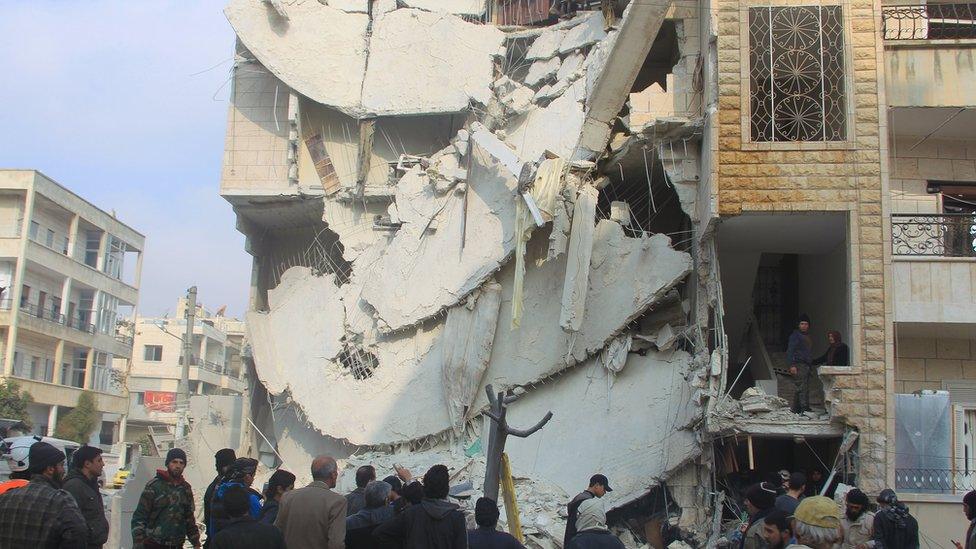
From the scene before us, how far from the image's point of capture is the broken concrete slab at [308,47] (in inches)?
769

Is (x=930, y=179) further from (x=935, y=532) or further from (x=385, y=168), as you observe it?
(x=385, y=168)

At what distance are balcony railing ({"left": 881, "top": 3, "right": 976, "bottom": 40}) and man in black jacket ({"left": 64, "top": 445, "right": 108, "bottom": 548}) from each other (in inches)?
490

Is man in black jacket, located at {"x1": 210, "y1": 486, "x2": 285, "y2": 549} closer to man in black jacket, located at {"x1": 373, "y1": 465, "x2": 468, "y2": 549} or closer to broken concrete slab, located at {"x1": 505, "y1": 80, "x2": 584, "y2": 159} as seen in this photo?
man in black jacket, located at {"x1": 373, "y1": 465, "x2": 468, "y2": 549}

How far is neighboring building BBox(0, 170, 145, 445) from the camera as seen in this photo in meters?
36.9

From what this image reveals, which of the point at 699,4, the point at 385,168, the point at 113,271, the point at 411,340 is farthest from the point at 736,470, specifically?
the point at 113,271

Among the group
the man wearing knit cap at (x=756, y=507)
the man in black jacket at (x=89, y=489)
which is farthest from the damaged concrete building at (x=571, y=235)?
the man in black jacket at (x=89, y=489)

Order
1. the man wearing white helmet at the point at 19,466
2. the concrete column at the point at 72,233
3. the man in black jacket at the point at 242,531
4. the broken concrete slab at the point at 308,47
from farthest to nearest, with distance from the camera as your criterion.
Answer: the concrete column at the point at 72,233
the broken concrete slab at the point at 308,47
the man wearing white helmet at the point at 19,466
the man in black jacket at the point at 242,531

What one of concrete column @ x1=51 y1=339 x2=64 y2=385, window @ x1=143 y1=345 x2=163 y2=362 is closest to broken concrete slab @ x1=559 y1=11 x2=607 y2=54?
concrete column @ x1=51 y1=339 x2=64 y2=385

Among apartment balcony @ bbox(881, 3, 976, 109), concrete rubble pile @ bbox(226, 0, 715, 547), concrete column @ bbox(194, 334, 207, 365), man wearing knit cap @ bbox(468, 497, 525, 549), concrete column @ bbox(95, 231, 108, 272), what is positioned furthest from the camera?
concrete column @ bbox(194, 334, 207, 365)

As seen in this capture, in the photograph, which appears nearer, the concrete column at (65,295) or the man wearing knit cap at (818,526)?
the man wearing knit cap at (818,526)

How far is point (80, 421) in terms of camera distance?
129 feet

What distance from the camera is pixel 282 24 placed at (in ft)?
64.9

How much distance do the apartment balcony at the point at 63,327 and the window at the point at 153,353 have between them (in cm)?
1414

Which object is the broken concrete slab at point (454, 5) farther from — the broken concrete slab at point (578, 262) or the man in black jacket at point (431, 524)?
the man in black jacket at point (431, 524)
